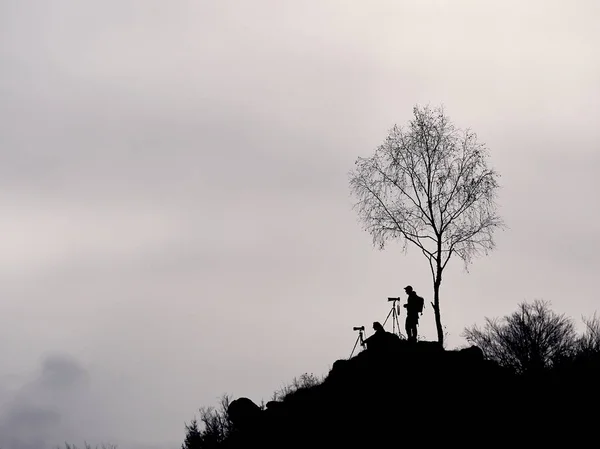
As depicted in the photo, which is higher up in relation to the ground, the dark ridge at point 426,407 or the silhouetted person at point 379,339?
the silhouetted person at point 379,339

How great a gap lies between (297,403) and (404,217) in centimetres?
1408

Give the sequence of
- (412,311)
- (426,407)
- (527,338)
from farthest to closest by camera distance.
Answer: (527,338)
(412,311)
(426,407)

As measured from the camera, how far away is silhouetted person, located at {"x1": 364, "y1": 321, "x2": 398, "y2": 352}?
3784cm

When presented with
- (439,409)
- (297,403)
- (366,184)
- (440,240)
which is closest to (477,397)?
(439,409)

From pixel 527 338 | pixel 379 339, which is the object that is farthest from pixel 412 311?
pixel 527 338

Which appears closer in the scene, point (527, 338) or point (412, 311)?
point (412, 311)

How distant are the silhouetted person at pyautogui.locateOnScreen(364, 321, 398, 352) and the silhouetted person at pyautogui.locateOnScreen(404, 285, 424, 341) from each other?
2.77 feet

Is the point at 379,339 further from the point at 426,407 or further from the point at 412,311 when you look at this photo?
the point at 426,407

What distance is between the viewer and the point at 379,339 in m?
38.2

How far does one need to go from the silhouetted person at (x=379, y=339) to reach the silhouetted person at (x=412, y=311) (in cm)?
84

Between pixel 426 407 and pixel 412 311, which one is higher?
pixel 412 311

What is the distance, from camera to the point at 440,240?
1805 inches

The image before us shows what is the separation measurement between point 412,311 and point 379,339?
7.51 ft

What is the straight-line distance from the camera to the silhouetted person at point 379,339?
37844 millimetres
